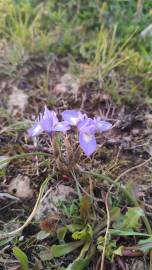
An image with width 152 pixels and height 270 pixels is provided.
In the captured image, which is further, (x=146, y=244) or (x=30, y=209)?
(x=30, y=209)

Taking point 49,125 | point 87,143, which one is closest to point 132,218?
point 87,143

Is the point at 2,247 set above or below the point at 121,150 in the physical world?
below

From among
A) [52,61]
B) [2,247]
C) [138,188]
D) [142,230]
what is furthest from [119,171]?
[52,61]

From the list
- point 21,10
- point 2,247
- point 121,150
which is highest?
point 21,10

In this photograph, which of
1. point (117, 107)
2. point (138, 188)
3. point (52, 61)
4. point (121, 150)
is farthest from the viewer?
point (52, 61)

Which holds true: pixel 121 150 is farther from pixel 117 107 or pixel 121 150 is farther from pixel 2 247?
pixel 2 247

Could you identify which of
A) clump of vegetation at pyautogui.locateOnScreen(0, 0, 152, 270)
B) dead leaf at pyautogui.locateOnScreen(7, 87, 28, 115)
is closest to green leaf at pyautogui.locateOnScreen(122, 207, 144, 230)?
clump of vegetation at pyautogui.locateOnScreen(0, 0, 152, 270)

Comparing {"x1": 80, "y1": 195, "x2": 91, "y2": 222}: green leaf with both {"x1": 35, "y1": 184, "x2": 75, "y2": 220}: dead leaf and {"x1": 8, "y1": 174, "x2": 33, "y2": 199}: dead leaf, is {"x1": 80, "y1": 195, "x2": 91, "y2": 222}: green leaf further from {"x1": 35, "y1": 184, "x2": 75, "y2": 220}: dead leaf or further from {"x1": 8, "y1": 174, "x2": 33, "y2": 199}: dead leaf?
{"x1": 8, "y1": 174, "x2": 33, "y2": 199}: dead leaf

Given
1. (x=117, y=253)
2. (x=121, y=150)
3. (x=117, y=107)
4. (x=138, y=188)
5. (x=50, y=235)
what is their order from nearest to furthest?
(x=117, y=253)
(x=50, y=235)
(x=138, y=188)
(x=121, y=150)
(x=117, y=107)

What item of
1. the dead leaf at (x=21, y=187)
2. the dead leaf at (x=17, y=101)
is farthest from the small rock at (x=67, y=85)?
the dead leaf at (x=21, y=187)
